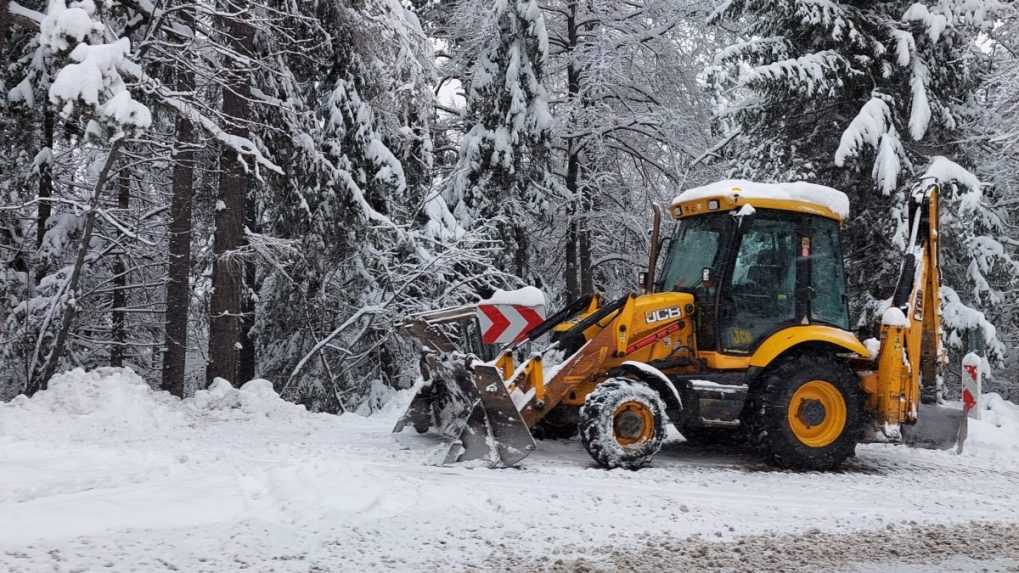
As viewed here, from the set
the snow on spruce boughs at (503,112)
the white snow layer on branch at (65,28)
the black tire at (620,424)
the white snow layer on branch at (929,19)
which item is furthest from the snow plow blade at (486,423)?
the snow on spruce boughs at (503,112)

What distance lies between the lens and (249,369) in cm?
1822

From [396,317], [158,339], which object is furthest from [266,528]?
[158,339]

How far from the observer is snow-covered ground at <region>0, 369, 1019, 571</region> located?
478 centimetres

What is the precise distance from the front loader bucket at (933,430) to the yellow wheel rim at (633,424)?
261 cm

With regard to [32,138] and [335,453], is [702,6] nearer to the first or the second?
[32,138]

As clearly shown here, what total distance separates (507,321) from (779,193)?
2787 mm

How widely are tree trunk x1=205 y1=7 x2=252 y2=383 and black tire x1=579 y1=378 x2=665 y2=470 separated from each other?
6.15 meters

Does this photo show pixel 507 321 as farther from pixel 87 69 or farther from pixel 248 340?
pixel 248 340

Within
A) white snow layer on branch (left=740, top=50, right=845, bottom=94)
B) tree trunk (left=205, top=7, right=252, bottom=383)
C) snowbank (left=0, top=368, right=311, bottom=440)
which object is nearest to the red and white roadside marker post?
white snow layer on branch (left=740, top=50, right=845, bottom=94)

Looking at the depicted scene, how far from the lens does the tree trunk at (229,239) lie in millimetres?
11852

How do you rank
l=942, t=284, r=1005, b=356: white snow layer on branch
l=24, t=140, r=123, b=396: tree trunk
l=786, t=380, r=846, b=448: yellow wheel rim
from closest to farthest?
l=786, t=380, r=846, b=448: yellow wheel rim < l=24, t=140, r=123, b=396: tree trunk < l=942, t=284, r=1005, b=356: white snow layer on branch

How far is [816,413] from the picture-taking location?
26.8ft

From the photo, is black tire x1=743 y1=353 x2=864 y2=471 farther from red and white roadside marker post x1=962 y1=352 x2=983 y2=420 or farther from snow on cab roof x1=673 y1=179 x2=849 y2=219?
red and white roadside marker post x1=962 y1=352 x2=983 y2=420

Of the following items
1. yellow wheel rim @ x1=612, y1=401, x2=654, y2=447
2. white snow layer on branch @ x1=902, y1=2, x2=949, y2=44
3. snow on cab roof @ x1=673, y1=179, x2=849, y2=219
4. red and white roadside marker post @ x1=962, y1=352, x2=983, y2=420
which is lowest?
yellow wheel rim @ x1=612, y1=401, x2=654, y2=447
